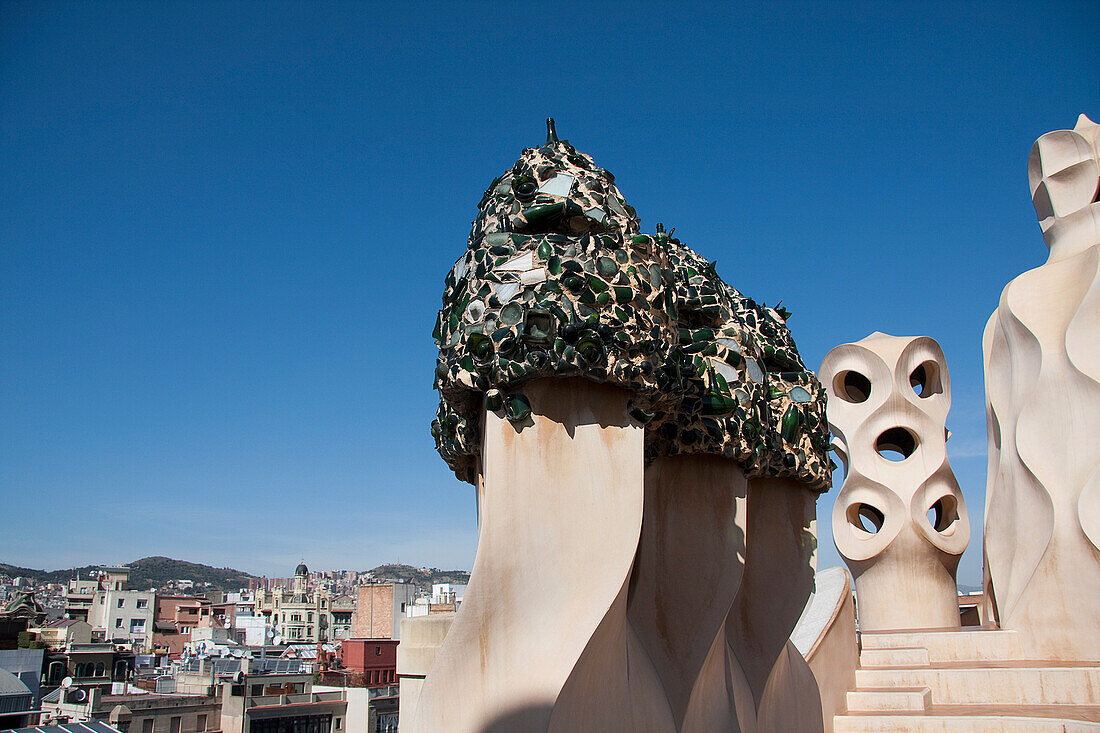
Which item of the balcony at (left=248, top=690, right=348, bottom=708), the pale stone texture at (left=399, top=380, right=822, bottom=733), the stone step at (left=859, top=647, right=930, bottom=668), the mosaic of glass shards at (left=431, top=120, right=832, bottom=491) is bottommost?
the balcony at (left=248, top=690, right=348, bottom=708)

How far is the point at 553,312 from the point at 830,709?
1021cm

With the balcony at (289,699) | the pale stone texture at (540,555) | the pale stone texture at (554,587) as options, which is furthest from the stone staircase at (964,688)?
the balcony at (289,699)

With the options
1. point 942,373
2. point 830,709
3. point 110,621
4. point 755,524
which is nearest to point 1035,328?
point 942,373

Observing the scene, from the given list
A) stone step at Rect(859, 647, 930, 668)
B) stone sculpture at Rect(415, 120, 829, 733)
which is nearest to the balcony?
stone step at Rect(859, 647, 930, 668)

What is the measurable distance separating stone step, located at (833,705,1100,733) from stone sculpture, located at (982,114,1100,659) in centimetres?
483

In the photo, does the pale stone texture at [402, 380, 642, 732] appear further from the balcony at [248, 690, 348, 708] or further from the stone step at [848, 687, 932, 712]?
the balcony at [248, 690, 348, 708]

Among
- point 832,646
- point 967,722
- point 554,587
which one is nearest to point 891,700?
point 832,646

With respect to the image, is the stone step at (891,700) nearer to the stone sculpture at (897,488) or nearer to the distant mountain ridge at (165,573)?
the stone sculpture at (897,488)

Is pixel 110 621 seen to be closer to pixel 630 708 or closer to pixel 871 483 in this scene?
pixel 871 483

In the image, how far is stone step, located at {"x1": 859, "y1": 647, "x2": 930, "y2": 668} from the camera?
1641 cm

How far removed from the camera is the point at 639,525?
600 centimetres

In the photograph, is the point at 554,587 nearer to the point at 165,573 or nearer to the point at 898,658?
the point at 898,658

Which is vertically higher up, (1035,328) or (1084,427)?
(1035,328)

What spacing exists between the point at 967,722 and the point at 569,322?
33.6ft
